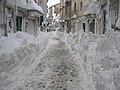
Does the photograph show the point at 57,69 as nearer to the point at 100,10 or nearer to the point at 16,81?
the point at 16,81

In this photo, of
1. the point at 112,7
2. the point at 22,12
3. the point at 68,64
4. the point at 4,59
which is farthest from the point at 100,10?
the point at 4,59

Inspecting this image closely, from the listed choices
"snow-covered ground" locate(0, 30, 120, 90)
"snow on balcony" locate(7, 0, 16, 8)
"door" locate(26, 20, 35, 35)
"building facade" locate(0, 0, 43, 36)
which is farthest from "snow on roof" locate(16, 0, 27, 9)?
"snow-covered ground" locate(0, 30, 120, 90)

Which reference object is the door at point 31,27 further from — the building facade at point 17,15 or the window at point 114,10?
the window at point 114,10

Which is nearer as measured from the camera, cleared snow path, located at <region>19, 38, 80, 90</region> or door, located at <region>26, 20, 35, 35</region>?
cleared snow path, located at <region>19, 38, 80, 90</region>

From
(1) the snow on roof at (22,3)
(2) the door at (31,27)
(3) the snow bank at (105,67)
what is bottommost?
(3) the snow bank at (105,67)

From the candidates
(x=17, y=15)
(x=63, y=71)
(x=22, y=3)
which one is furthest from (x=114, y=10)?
(x=63, y=71)

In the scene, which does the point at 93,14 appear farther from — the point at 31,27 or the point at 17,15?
the point at 17,15

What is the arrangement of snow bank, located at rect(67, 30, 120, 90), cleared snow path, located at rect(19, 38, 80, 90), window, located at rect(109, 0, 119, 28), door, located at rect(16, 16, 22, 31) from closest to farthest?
snow bank, located at rect(67, 30, 120, 90)
cleared snow path, located at rect(19, 38, 80, 90)
window, located at rect(109, 0, 119, 28)
door, located at rect(16, 16, 22, 31)

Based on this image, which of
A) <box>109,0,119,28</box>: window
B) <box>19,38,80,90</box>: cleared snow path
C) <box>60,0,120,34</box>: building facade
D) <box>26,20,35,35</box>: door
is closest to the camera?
<box>19,38,80,90</box>: cleared snow path

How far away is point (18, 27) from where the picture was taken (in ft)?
69.7

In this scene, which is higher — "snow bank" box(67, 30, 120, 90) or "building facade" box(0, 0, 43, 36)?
"building facade" box(0, 0, 43, 36)

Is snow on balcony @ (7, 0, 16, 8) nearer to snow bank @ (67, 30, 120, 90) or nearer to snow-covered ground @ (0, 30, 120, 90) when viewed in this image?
snow-covered ground @ (0, 30, 120, 90)

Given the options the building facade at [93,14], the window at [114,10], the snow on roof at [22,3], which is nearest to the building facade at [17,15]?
the snow on roof at [22,3]

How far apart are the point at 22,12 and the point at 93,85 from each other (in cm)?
1658
